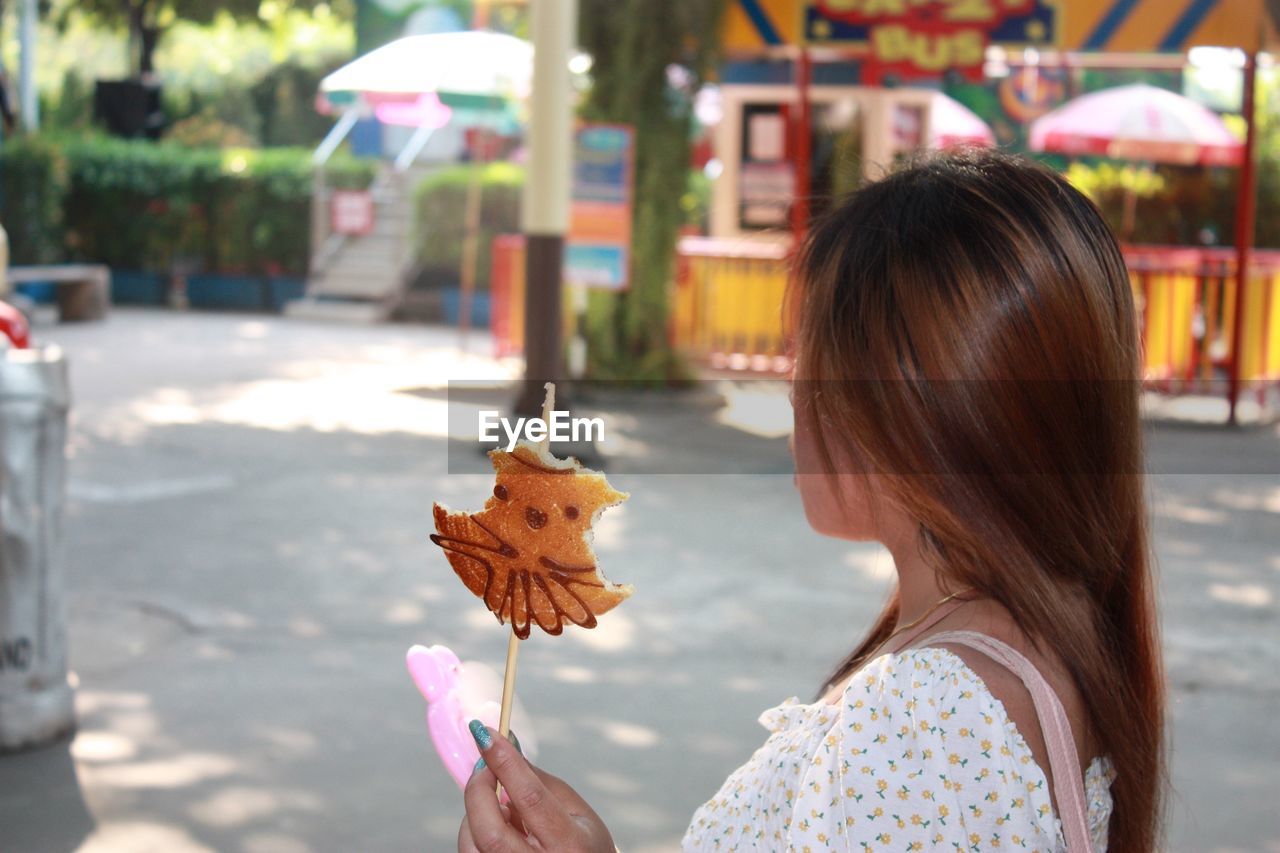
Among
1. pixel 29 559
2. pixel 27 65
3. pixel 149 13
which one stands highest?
pixel 149 13

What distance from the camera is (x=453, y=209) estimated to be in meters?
20.2

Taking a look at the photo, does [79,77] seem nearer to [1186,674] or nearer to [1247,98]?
[1247,98]

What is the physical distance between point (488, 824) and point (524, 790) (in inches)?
2.0

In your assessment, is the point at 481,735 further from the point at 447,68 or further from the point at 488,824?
the point at 447,68

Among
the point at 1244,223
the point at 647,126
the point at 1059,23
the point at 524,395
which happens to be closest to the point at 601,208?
the point at 647,126

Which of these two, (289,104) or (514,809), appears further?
(289,104)

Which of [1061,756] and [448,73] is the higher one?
[448,73]

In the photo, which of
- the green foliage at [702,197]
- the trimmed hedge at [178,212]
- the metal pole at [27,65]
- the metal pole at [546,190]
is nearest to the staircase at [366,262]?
the trimmed hedge at [178,212]

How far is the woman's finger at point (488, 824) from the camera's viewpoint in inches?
56.4

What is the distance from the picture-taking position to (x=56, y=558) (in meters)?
4.62

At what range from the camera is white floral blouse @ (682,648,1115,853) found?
1338mm

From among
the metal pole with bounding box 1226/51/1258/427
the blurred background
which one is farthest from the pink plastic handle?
the metal pole with bounding box 1226/51/1258/427

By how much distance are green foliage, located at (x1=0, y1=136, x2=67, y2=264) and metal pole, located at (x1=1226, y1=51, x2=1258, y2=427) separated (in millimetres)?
15570

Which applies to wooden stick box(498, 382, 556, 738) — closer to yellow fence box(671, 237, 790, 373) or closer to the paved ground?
the paved ground
